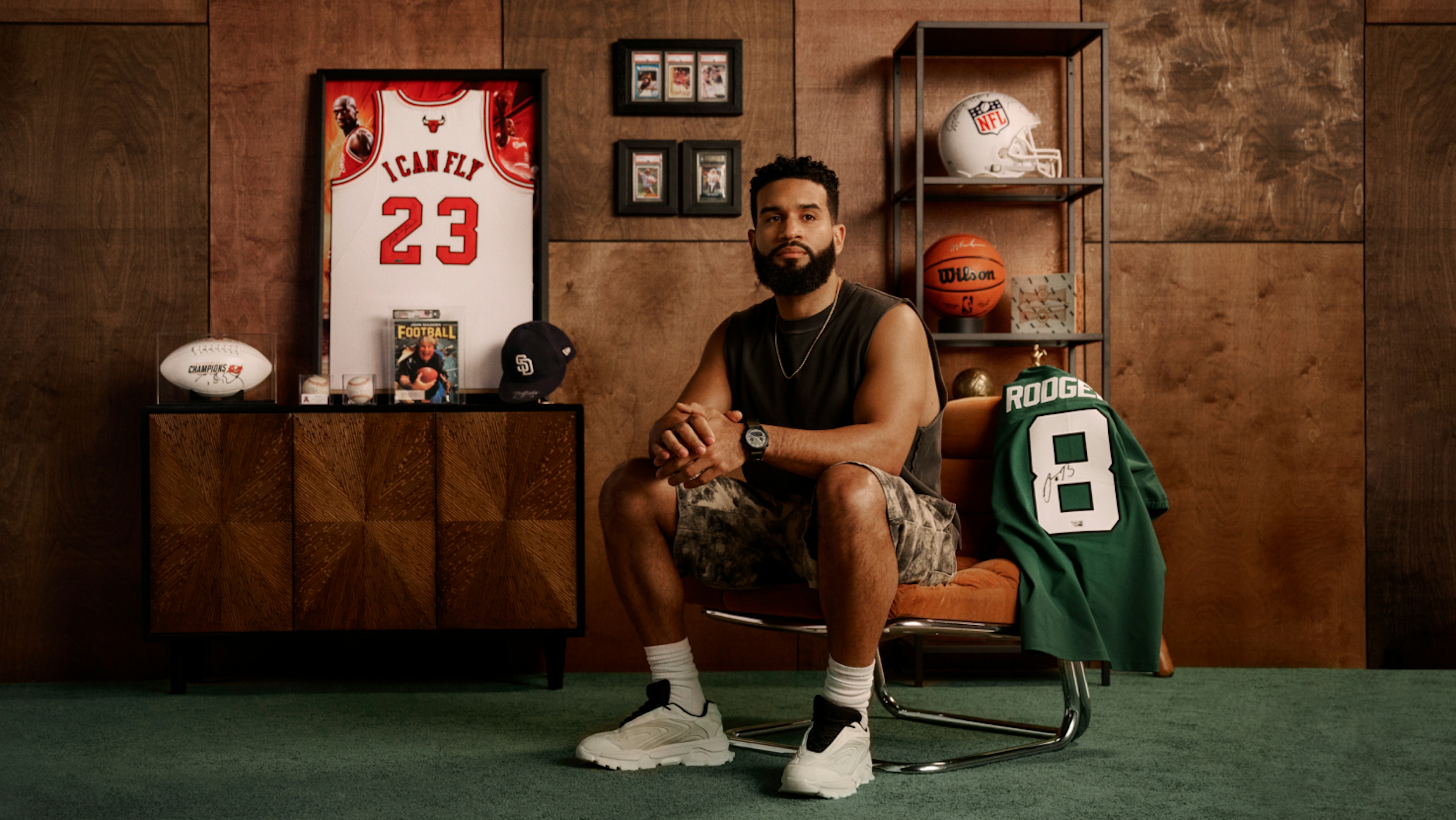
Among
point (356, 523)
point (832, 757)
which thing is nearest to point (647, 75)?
point (356, 523)

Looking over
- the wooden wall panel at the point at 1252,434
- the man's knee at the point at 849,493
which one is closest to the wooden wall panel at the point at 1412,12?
the wooden wall panel at the point at 1252,434

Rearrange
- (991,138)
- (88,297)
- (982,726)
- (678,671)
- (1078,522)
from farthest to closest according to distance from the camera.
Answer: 1. (88,297)
2. (991,138)
3. (982,726)
4. (1078,522)
5. (678,671)

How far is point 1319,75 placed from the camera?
3.15 metres

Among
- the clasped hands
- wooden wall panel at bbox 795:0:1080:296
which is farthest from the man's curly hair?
wooden wall panel at bbox 795:0:1080:296

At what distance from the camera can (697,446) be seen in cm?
178

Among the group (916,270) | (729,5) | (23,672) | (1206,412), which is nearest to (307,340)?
(23,672)

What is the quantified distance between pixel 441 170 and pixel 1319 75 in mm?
2819

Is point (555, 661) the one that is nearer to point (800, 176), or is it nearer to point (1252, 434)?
point (800, 176)

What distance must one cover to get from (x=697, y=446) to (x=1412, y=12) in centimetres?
296

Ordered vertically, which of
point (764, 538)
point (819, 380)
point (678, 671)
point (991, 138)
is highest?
point (991, 138)

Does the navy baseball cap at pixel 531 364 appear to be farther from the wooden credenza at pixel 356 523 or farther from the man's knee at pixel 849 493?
the man's knee at pixel 849 493

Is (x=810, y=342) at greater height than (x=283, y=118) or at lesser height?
lesser

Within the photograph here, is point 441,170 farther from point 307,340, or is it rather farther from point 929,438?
point 929,438

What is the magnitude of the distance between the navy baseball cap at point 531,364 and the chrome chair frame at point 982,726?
110 centimetres
